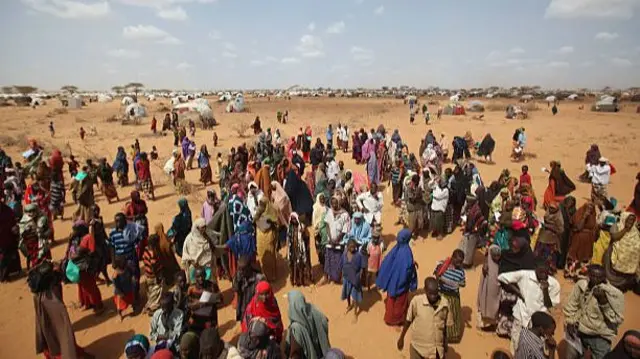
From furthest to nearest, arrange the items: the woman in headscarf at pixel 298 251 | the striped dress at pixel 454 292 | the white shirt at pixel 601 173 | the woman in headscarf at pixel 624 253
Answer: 1. the white shirt at pixel 601 173
2. the woman in headscarf at pixel 298 251
3. the woman in headscarf at pixel 624 253
4. the striped dress at pixel 454 292

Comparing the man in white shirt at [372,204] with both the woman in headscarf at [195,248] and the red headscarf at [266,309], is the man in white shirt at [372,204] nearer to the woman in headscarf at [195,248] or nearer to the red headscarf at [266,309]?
the woman in headscarf at [195,248]

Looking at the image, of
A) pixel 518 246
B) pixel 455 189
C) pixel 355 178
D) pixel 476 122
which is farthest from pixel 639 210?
pixel 476 122

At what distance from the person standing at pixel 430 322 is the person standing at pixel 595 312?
158 cm

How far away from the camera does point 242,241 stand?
5.82 metres

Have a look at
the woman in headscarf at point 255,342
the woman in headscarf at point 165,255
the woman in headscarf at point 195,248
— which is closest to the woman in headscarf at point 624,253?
the woman in headscarf at point 255,342

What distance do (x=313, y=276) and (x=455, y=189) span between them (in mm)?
3881

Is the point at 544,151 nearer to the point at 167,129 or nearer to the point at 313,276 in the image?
the point at 313,276

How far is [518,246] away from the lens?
4586 millimetres

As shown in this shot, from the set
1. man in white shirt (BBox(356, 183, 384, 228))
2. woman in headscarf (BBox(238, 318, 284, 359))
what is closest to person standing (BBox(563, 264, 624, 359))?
woman in headscarf (BBox(238, 318, 284, 359))

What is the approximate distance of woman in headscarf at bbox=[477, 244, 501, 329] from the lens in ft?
15.7

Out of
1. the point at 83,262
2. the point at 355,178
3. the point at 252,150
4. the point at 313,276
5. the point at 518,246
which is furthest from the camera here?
the point at 252,150

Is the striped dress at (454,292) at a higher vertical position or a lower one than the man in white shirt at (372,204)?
lower

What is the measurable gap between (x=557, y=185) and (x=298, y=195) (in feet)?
21.1

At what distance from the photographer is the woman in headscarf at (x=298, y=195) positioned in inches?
326
